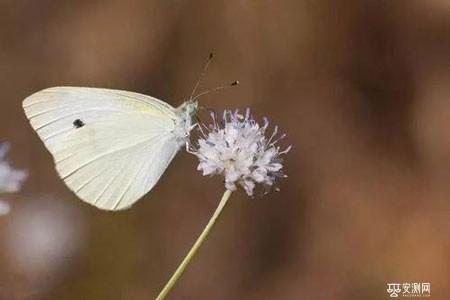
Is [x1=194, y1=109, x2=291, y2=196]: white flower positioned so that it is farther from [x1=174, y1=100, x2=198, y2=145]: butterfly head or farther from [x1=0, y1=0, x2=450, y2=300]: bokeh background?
[x1=0, y1=0, x2=450, y2=300]: bokeh background

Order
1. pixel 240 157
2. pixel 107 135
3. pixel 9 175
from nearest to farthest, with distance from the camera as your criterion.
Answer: pixel 240 157
pixel 107 135
pixel 9 175

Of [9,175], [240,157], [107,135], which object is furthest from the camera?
[9,175]

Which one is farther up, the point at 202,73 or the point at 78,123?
the point at 202,73

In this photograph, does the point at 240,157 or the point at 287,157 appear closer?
the point at 240,157

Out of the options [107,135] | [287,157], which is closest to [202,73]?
[287,157]

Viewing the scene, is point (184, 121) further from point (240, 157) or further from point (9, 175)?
point (9, 175)

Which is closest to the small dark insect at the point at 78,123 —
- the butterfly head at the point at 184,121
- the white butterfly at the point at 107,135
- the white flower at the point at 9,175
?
the white butterfly at the point at 107,135

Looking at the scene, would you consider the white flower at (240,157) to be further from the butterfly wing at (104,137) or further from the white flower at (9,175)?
the white flower at (9,175)
